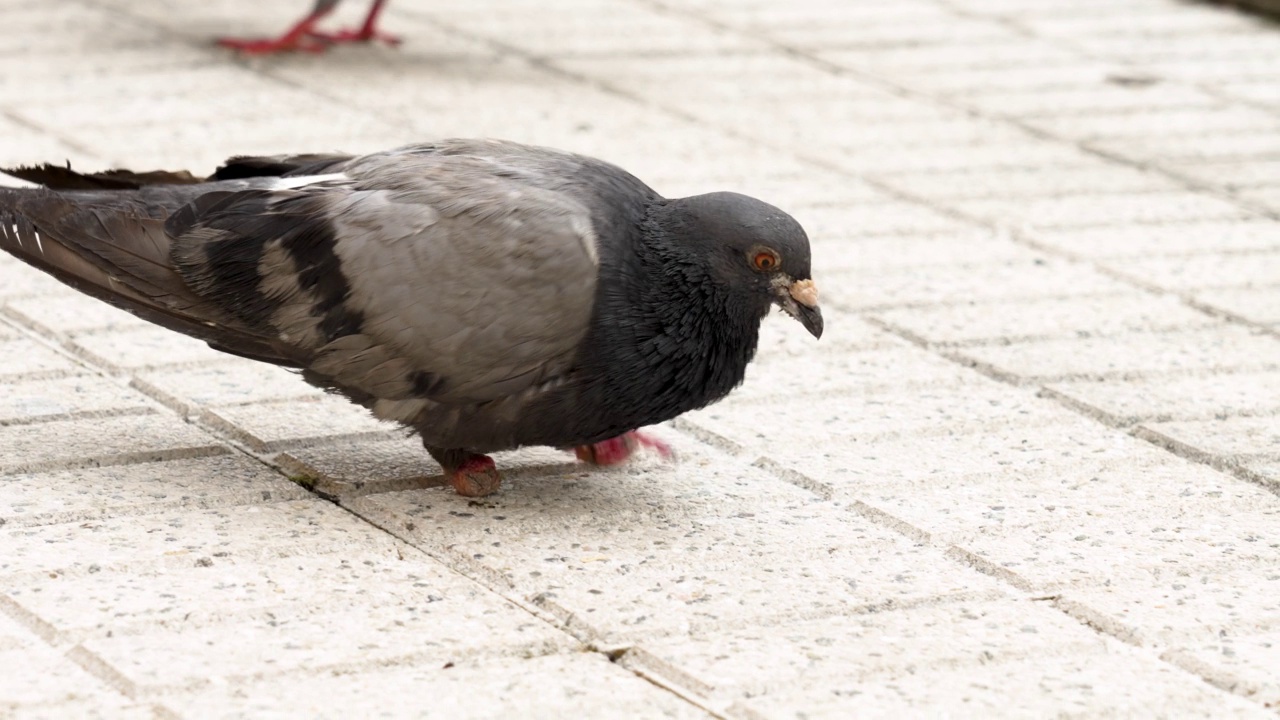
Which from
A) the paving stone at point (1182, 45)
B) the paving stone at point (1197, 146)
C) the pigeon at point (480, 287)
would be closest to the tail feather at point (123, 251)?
the pigeon at point (480, 287)

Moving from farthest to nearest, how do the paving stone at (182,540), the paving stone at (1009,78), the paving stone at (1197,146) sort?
the paving stone at (1009,78) → the paving stone at (1197,146) → the paving stone at (182,540)

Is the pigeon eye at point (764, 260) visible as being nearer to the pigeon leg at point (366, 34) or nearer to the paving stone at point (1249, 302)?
the paving stone at point (1249, 302)

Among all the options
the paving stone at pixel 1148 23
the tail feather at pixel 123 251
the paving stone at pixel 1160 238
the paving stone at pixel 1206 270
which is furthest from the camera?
the paving stone at pixel 1148 23

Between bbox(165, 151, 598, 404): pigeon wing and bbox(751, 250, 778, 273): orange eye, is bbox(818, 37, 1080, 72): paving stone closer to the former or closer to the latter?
bbox(751, 250, 778, 273): orange eye

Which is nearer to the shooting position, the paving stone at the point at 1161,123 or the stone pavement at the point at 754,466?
the stone pavement at the point at 754,466

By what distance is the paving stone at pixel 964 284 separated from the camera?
210 inches

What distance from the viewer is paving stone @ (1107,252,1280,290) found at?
5578 mm

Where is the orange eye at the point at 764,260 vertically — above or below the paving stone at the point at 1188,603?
above

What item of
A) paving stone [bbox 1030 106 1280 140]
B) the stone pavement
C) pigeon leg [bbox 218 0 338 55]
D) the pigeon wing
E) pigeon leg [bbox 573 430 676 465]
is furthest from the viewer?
pigeon leg [bbox 218 0 338 55]

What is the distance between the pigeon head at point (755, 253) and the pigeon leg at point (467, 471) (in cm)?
62

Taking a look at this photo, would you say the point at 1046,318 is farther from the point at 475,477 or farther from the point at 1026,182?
the point at 475,477

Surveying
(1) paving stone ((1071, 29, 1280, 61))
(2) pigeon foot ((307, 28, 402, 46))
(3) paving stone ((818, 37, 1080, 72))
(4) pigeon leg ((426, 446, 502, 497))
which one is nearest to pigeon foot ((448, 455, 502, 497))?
(4) pigeon leg ((426, 446, 502, 497))

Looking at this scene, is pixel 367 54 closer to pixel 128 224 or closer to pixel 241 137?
pixel 241 137

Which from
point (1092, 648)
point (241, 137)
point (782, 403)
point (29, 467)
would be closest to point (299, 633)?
point (29, 467)
